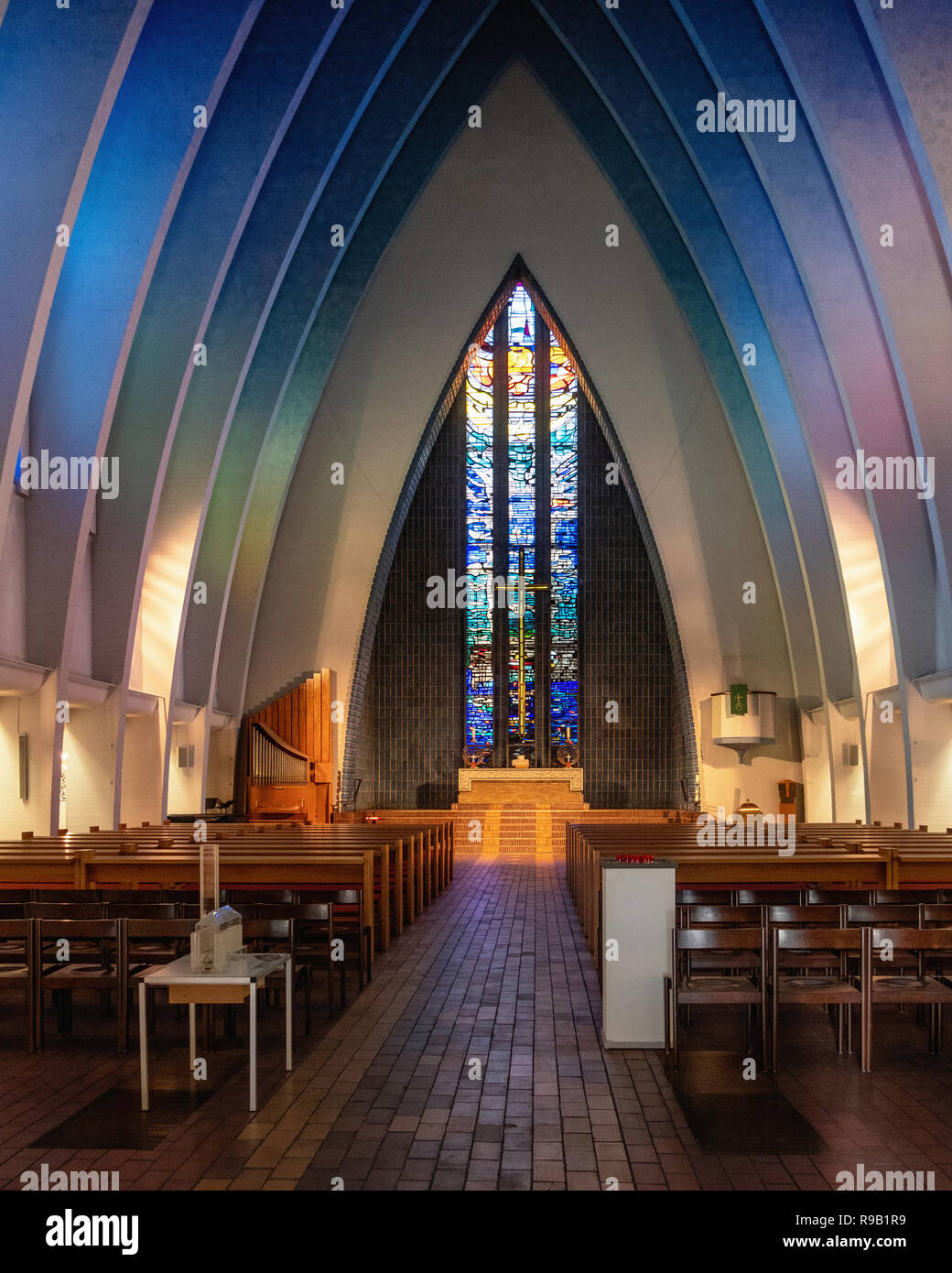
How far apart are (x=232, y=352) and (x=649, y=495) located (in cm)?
810

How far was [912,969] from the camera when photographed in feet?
21.0

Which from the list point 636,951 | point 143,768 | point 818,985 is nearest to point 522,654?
point 143,768

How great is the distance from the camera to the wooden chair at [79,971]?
477 centimetres

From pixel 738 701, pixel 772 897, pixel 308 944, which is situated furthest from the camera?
pixel 738 701

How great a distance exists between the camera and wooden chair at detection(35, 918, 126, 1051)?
4.77 meters

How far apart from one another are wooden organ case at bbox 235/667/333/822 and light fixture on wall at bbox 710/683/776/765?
6054mm

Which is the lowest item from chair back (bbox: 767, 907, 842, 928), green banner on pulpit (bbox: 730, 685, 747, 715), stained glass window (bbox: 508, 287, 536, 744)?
chair back (bbox: 767, 907, 842, 928)

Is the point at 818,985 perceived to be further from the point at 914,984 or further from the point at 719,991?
the point at 719,991

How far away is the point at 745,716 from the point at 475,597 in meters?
6.44

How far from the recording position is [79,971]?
501cm

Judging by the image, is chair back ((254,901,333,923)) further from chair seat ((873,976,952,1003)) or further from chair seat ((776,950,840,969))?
chair seat ((873,976,952,1003))

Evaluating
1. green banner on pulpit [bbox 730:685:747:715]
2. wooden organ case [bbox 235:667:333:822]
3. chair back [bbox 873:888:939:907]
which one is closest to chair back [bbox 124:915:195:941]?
chair back [bbox 873:888:939:907]
